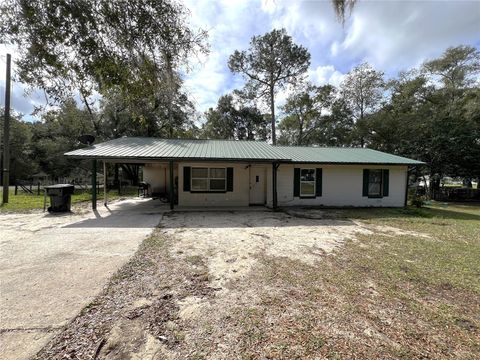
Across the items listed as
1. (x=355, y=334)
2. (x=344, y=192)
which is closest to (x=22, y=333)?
(x=355, y=334)

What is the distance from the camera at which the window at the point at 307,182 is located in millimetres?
12648

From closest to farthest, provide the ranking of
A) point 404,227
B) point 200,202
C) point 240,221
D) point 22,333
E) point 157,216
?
point 22,333
point 404,227
point 240,221
point 157,216
point 200,202

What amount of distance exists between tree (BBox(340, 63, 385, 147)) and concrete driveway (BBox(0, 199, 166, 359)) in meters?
25.3

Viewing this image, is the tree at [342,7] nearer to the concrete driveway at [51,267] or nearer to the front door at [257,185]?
the concrete driveway at [51,267]

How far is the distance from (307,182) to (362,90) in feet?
66.3

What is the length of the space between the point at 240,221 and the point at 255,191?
3.93 metres

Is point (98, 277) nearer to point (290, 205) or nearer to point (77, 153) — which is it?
point (77, 153)

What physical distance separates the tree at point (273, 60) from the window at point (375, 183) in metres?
13.6

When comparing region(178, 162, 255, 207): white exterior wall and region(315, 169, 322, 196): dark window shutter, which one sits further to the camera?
region(315, 169, 322, 196): dark window shutter

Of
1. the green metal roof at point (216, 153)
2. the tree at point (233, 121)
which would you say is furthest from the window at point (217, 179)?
the tree at point (233, 121)

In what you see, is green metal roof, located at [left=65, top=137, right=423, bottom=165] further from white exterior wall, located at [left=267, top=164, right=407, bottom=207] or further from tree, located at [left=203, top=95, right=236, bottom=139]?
tree, located at [left=203, top=95, right=236, bottom=139]

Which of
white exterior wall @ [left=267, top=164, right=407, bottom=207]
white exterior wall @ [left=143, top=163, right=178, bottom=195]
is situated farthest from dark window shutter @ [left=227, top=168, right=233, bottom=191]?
white exterior wall @ [left=143, top=163, right=178, bottom=195]

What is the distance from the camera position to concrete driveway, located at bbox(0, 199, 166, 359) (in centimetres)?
275

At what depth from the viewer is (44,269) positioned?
171 inches
